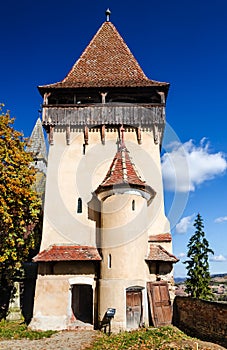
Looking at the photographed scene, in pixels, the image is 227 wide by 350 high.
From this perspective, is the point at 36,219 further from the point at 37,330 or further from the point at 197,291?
the point at 197,291

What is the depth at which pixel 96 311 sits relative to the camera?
44.0ft

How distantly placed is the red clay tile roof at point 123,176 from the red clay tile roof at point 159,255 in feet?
9.06

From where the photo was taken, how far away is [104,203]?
48.0ft

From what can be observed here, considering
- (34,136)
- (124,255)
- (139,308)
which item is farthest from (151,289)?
(34,136)

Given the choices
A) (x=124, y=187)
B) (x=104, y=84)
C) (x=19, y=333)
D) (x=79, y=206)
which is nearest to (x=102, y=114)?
(x=104, y=84)

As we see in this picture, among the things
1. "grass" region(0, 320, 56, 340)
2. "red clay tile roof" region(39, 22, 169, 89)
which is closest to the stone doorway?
"grass" region(0, 320, 56, 340)

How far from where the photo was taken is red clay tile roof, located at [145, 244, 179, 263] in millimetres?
13903

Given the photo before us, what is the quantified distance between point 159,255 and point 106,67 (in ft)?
42.1

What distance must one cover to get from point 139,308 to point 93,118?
10.6m

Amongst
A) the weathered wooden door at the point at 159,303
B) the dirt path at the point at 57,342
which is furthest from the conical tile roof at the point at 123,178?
the dirt path at the point at 57,342

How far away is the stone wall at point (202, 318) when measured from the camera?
35.5ft

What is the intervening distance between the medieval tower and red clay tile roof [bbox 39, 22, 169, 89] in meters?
0.07

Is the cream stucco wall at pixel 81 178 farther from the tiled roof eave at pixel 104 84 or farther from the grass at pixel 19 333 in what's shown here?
the grass at pixel 19 333

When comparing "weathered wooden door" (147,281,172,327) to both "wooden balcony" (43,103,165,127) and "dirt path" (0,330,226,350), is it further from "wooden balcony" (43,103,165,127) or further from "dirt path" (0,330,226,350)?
"wooden balcony" (43,103,165,127)
